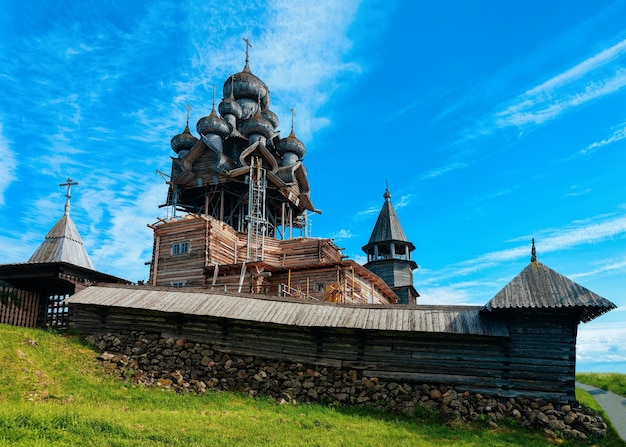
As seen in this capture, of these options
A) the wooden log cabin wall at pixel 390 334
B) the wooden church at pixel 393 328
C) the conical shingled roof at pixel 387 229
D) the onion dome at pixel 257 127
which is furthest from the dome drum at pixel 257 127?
the wooden log cabin wall at pixel 390 334

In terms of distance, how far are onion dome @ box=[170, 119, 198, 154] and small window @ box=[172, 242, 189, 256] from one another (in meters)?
10.3

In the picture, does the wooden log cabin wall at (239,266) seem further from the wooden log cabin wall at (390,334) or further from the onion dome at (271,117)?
the onion dome at (271,117)

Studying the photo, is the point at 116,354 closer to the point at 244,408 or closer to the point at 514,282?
the point at 244,408

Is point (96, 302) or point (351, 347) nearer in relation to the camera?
point (351, 347)

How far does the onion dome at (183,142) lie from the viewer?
3681 centimetres

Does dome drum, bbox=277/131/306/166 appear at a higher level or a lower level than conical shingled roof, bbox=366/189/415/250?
higher

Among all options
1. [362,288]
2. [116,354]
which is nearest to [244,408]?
[116,354]

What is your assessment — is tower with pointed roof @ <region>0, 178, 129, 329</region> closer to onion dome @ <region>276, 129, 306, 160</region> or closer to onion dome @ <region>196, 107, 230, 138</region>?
onion dome @ <region>196, 107, 230, 138</region>

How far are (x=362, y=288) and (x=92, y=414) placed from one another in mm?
21738

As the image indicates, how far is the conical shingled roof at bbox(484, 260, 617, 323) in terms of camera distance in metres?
12.8

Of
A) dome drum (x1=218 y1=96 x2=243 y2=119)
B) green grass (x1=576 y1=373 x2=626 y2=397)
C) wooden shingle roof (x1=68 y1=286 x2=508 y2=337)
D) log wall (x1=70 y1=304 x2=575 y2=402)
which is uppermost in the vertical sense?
dome drum (x1=218 y1=96 x2=243 y2=119)

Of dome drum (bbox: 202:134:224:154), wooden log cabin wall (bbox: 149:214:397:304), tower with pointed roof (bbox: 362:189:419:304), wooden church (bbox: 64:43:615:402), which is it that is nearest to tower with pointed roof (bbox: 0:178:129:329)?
wooden church (bbox: 64:43:615:402)

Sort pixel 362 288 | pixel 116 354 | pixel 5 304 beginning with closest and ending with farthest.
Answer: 1. pixel 116 354
2. pixel 5 304
3. pixel 362 288

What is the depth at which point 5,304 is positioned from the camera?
1858cm
